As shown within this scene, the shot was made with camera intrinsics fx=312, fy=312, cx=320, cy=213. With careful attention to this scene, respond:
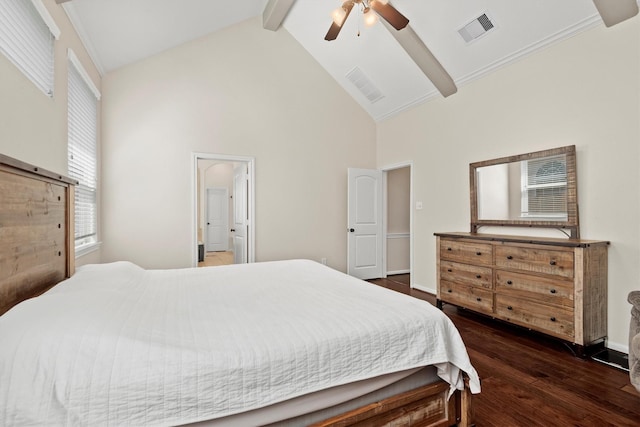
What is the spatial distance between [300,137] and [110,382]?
416 cm

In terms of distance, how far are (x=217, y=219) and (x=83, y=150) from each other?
→ 241 inches

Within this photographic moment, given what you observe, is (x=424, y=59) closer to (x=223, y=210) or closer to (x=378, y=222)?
(x=378, y=222)

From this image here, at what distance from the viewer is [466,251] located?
3244 mm

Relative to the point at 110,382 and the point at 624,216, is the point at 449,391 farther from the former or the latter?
the point at 624,216

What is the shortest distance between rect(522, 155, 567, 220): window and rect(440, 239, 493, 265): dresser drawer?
55 cm

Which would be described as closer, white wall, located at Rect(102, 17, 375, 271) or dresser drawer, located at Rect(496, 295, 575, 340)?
dresser drawer, located at Rect(496, 295, 575, 340)

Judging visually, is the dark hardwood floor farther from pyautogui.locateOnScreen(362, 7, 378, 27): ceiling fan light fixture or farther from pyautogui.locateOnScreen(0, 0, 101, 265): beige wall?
pyautogui.locateOnScreen(0, 0, 101, 265): beige wall

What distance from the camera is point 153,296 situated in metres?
1.70

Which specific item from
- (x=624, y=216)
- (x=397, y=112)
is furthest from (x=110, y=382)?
(x=397, y=112)

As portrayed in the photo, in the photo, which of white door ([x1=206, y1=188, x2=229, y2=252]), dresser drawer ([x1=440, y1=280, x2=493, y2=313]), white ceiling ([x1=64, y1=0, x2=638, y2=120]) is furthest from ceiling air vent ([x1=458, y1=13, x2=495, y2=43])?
white door ([x1=206, y1=188, x2=229, y2=252])

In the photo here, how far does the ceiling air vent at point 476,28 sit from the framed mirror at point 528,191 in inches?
51.1

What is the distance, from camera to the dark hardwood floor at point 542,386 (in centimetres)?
171

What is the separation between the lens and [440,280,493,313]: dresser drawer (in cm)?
304

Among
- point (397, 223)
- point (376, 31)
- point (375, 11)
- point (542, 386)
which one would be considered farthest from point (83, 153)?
point (397, 223)
